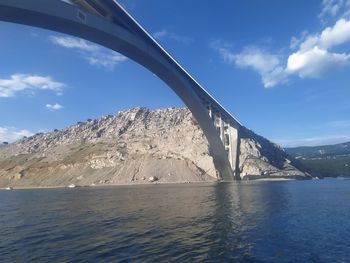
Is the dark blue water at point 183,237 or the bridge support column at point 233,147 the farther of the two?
the bridge support column at point 233,147

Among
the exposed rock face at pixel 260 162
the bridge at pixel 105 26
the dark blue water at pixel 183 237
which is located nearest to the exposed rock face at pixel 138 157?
the exposed rock face at pixel 260 162

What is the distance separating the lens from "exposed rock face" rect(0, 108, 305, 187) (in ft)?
391

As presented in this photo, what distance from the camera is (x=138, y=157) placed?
454 feet

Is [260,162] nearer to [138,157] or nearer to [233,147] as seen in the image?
[233,147]

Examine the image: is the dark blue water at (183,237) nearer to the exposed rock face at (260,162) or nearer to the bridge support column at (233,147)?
the bridge support column at (233,147)

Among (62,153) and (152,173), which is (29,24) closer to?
(152,173)

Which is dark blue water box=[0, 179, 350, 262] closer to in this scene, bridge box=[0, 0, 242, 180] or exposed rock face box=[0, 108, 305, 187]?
bridge box=[0, 0, 242, 180]

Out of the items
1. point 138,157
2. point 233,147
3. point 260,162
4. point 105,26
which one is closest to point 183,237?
point 105,26

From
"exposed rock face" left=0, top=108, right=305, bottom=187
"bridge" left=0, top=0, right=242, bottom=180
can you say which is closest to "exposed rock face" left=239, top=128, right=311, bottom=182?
"exposed rock face" left=0, top=108, right=305, bottom=187

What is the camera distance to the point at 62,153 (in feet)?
552

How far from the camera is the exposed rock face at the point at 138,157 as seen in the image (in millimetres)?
119188

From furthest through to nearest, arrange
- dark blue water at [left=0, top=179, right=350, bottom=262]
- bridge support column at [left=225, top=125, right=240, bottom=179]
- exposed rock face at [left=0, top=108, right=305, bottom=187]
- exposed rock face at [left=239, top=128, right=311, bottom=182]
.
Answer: exposed rock face at [left=0, top=108, right=305, bottom=187] → exposed rock face at [left=239, top=128, right=311, bottom=182] → bridge support column at [left=225, top=125, right=240, bottom=179] → dark blue water at [left=0, top=179, right=350, bottom=262]

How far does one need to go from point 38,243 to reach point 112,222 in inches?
307

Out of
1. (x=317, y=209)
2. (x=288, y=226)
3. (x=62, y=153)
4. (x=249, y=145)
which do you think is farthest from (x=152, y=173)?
(x=288, y=226)
